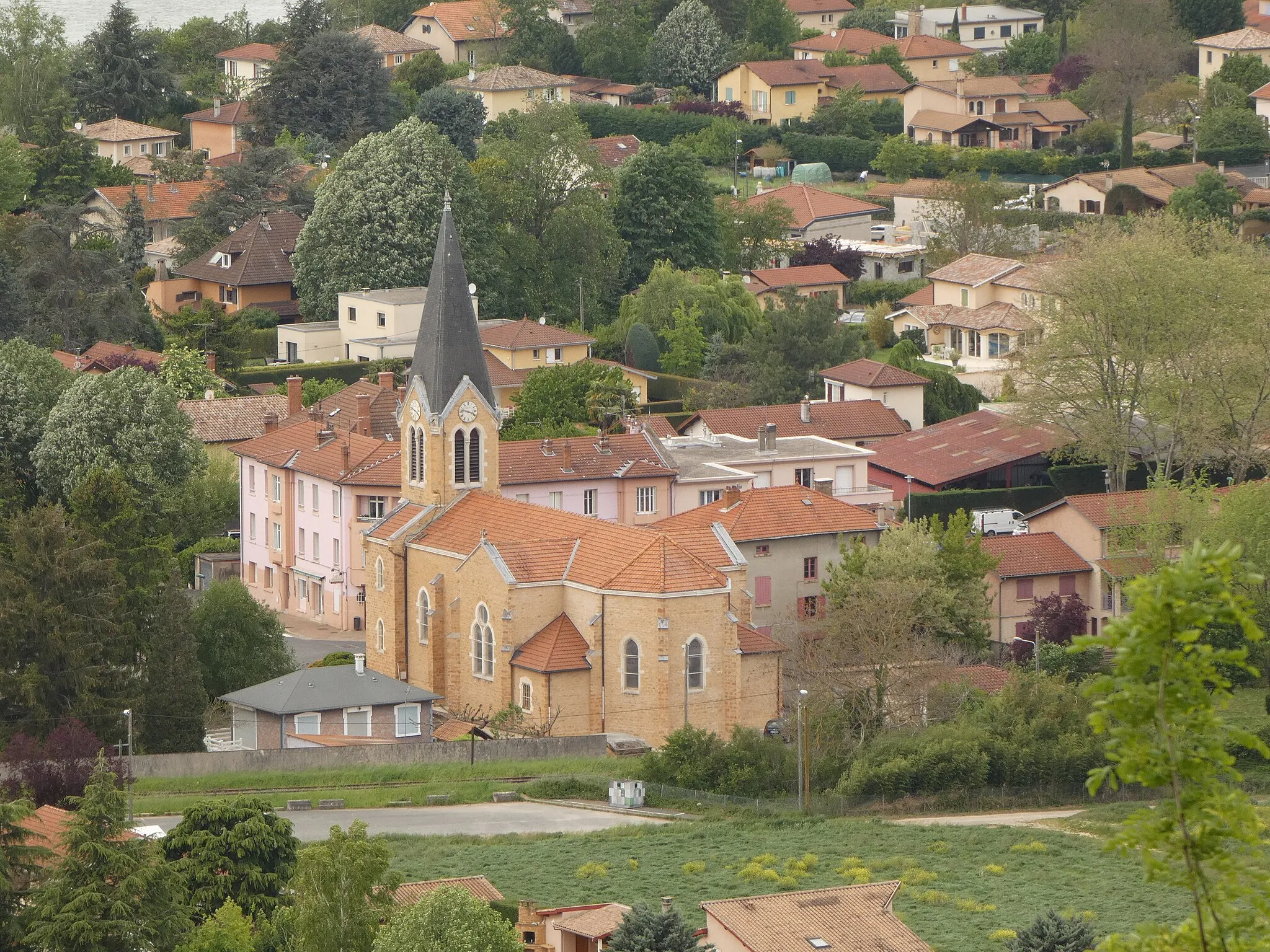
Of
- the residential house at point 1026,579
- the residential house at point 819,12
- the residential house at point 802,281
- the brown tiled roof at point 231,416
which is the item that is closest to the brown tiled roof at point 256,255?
the residential house at point 802,281

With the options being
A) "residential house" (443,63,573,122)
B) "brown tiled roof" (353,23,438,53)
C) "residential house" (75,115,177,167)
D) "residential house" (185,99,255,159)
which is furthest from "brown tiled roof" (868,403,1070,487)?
"brown tiled roof" (353,23,438,53)

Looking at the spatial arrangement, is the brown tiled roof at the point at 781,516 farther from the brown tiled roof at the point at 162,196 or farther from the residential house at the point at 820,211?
the brown tiled roof at the point at 162,196

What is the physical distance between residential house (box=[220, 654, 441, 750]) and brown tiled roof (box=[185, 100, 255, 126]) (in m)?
82.1

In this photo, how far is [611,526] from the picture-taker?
64812mm

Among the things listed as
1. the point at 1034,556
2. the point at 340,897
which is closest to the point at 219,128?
the point at 1034,556

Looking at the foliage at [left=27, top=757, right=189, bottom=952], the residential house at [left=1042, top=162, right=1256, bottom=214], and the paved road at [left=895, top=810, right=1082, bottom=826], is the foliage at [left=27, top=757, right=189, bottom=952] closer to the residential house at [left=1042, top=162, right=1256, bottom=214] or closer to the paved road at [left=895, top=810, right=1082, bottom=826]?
the paved road at [left=895, top=810, right=1082, bottom=826]

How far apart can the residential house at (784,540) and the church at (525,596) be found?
4755 millimetres

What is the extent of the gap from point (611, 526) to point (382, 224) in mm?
48629

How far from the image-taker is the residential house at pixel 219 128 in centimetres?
14412

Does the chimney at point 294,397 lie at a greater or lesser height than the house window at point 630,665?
greater

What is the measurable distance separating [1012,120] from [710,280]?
46.2 meters

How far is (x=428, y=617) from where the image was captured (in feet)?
220

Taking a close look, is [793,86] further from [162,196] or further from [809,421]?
[809,421]

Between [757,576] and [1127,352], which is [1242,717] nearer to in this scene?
[757,576]
